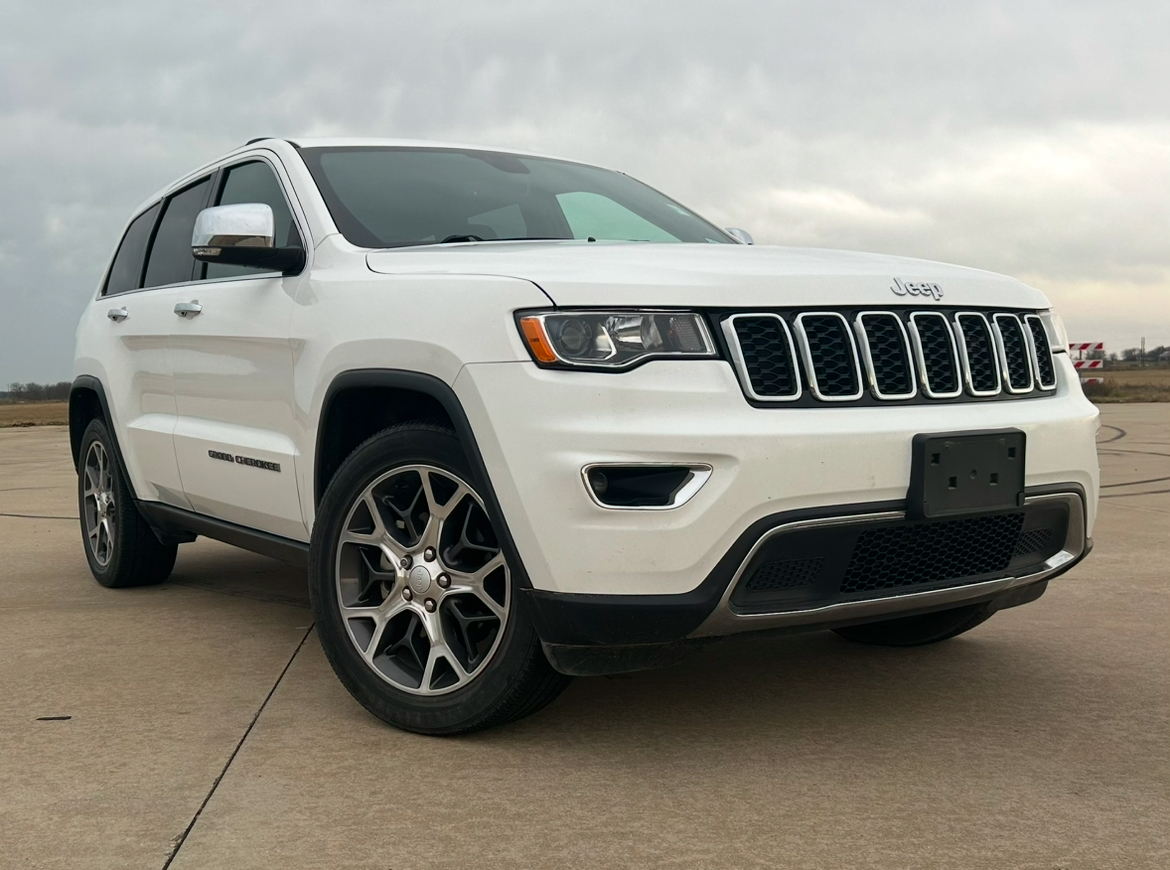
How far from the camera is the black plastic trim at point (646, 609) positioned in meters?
2.96

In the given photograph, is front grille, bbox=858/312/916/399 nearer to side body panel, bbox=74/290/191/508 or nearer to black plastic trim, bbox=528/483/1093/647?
black plastic trim, bbox=528/483/1093/647

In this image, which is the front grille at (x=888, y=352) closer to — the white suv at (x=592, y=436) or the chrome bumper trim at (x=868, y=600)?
the white suv at (x=592, y=436)

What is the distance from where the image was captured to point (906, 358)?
325cm

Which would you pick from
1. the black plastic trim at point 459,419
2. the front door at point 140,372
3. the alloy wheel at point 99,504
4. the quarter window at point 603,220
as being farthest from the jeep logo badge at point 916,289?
the alloy wheel at point 99,504

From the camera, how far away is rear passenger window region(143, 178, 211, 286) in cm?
521

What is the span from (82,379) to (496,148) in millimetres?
2411

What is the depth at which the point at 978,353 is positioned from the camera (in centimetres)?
348

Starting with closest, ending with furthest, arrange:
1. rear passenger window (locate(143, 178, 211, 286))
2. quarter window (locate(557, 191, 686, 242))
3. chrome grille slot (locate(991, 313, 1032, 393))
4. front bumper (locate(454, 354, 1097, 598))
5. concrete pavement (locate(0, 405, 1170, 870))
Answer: concrete pavement (locate(0, 405, 1170, 870)), front bumper (locate(454, 354, 1097, 598)), chrome grille slot (locate(991, 313, 1032, 393)), quarter window (locate(557, 191, 686, 242)), rear passenger window (locate(143, 178, 211, 286))

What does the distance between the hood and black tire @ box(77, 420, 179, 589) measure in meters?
2.61

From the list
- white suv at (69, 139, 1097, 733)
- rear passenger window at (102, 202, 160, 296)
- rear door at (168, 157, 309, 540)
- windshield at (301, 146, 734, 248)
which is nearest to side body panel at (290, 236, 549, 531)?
white suv at (69, 139, 1097, 733)

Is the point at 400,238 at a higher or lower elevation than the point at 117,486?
higher

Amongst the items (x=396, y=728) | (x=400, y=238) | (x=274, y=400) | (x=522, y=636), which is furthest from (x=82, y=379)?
(x=522, y=636)

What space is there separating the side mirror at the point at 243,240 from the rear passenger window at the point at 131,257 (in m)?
1.92

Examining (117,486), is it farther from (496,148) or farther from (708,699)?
(708,699)
